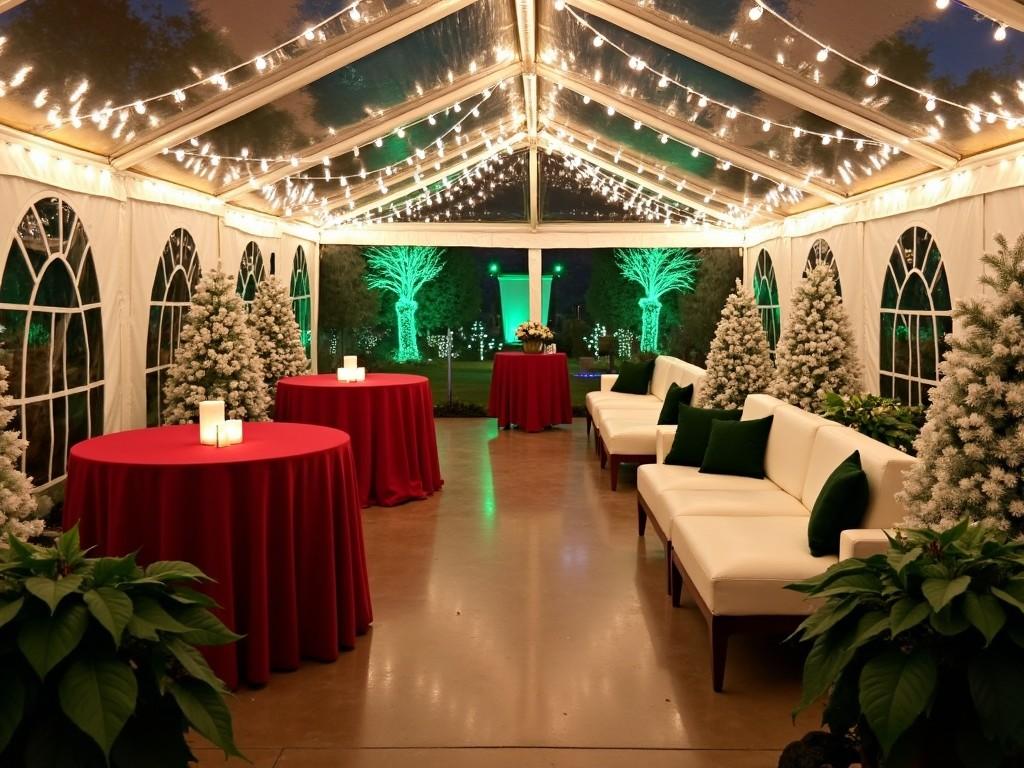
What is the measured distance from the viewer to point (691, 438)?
5.91 metres

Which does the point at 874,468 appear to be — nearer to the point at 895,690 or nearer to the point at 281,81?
the point at 895,690

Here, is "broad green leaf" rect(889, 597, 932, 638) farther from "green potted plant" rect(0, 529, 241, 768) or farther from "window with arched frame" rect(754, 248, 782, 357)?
"window with arched frame" rect(754, 248, 782, 357)

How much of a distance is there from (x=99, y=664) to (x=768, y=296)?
1076 cm

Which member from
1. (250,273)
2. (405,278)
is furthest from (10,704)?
(405,278)

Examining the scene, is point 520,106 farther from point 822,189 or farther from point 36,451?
point 36,451

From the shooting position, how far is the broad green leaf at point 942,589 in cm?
196

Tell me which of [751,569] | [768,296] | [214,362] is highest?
[768,296]

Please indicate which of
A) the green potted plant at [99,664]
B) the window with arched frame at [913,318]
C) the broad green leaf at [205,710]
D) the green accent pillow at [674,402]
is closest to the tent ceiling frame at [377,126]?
the green accent pillow at [674,402]

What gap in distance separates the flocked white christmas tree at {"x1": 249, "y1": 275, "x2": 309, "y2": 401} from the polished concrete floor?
3.76 meters

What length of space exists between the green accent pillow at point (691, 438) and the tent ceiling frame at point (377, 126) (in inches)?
146

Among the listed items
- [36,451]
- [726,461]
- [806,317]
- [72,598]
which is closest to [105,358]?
[36,451]

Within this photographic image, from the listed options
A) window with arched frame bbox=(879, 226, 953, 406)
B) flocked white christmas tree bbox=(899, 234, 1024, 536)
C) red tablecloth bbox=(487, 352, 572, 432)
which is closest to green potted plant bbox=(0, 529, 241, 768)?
flocked white christmas tree bbox=(899, 234, 1024, 536)

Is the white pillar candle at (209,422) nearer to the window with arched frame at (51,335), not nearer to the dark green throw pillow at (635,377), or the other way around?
the window with arched frame at (51,335)

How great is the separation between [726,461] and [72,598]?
13.8 ft
